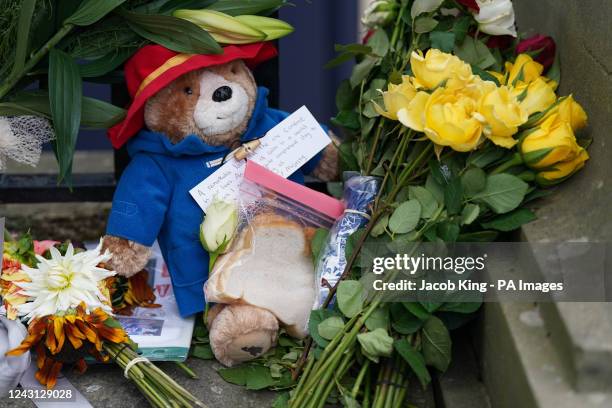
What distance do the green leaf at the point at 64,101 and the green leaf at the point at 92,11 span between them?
0.08 metres

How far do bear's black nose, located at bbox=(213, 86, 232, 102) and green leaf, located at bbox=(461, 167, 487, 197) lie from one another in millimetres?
567

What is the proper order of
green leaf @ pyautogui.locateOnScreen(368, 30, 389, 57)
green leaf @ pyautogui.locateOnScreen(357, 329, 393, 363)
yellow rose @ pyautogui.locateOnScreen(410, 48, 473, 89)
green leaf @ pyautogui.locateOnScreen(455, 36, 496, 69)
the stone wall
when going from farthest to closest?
green leaf @ pyautogui.locateOnScreen(368, 30, 389, 57) → green leaf @ pyautogui.locateOnScreen(455, 36, 496, 69) → yellow rose @ pyautogui.locateOnScreen(410, 48, 473, 89) → green leaf @ pyautogui.locateOnScreen(357, 329, 393, 363) → the stone wall

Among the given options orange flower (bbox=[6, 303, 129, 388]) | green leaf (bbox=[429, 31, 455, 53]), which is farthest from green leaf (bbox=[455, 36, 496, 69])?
orange flower (bbox=[6, 303, 129, 388])

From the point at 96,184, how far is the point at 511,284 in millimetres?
1275

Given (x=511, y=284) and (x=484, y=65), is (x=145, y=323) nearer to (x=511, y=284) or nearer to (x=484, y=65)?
(x=511, y=284)

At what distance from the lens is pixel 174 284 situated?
196cm

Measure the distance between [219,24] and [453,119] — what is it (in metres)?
0.56

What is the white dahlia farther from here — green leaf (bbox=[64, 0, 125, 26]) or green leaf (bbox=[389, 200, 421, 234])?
green leaf (bbox=[389, 200, 421, 234])

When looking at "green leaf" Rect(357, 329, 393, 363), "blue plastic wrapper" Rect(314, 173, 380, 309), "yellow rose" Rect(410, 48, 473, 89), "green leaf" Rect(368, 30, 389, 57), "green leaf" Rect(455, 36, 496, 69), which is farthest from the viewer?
"green leaf" Rect(368, 30, 389, 57)

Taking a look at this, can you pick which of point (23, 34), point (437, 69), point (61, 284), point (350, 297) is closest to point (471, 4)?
point (437, 69)

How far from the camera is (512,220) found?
1664 mm

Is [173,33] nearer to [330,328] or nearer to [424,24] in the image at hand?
[424,24]

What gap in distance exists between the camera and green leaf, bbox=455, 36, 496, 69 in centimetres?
192

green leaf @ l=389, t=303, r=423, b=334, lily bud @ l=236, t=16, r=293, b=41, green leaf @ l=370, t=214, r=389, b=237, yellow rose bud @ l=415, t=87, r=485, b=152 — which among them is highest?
lily bud @ l=236, t=16, r=293, b=41
